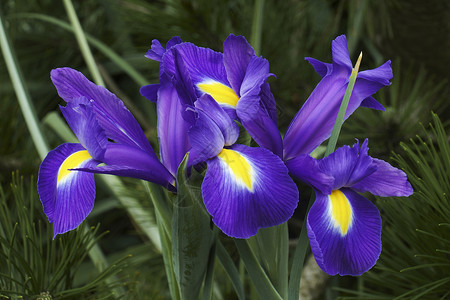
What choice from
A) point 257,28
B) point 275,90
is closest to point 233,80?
point 257,28

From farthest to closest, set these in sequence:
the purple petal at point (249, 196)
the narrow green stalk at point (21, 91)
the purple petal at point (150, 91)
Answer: the narrow green stalk at point (21, 91) < the purple petal at point (150, 91) < the purple petal at point (249, 196)

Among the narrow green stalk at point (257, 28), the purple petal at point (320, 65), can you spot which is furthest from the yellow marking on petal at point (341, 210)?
the narrow green stalk at point (257, 28)

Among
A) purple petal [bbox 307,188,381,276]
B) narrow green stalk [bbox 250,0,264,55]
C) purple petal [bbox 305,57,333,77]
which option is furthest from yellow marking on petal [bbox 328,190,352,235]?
narrow green stalk [bbox 250,0,264,55]

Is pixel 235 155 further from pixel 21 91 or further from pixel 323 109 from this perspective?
pixel 21 91

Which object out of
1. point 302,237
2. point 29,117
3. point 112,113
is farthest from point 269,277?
point 29,117

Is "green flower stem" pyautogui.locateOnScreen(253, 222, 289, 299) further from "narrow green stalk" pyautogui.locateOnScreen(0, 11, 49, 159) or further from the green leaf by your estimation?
"narrow green stalk" pyautogui.locateOnScreen(0, 11, 49, 159)

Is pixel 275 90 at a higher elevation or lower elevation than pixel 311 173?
lower

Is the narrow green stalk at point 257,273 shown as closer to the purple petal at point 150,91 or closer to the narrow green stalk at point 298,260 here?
the narrow green stalk at point 298,260
